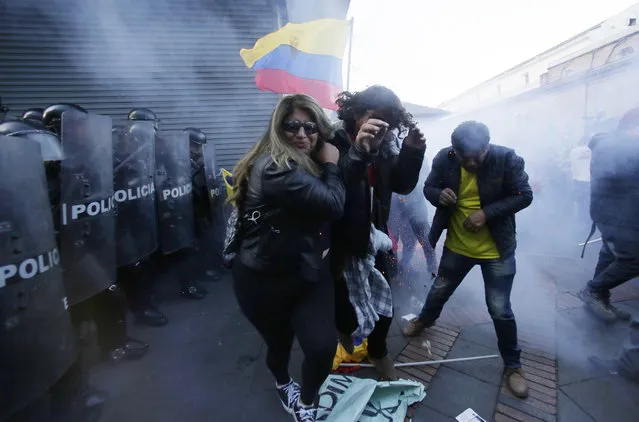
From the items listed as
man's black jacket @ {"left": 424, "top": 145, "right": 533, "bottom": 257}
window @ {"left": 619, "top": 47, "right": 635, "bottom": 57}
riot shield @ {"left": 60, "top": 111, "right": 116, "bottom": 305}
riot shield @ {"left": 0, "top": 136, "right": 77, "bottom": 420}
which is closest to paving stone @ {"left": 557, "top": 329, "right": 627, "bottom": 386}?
man's black jacket @ {"left": 424, "top": 145, "right": 533, "bottom": 257}

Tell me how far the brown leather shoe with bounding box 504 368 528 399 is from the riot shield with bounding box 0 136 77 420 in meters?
2.84

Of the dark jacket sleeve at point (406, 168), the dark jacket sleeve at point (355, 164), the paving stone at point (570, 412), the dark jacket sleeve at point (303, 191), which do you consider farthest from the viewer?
the paving stone at point (570, 412)

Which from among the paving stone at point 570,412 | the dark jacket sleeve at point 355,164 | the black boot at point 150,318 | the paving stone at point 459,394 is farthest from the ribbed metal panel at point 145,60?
the paving stone at point 570,412

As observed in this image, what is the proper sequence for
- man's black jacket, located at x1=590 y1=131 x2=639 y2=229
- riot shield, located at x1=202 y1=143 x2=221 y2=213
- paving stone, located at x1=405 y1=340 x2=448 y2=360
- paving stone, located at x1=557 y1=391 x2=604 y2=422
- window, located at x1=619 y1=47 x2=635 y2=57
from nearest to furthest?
paving stone, located at x1=557 y1=391 x2=604 y2=422 → paving stone, located at x1=405 y1=340 x2=448 y2=360 → man's black jacket, located at x1=590 y1=131 x2=639 y2=229 → riot shield, located at x1=202 y1=143 x2=221 y2=213 → window, located at x1=619 y1=47 x2=635 y2=57

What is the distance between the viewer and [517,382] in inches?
93.0

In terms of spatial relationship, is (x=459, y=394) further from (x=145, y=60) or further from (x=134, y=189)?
(x=145, y=60)

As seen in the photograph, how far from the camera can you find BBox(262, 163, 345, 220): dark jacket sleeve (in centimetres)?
154

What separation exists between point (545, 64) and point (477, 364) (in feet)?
134

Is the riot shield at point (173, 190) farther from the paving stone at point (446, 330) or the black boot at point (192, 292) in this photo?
the paving stone at point (446, 330)

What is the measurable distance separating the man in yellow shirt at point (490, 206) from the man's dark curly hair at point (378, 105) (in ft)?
2.58

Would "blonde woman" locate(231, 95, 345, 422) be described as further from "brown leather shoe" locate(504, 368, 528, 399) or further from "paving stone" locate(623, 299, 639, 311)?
"paving stone" locate(623, 299, 639, 311)

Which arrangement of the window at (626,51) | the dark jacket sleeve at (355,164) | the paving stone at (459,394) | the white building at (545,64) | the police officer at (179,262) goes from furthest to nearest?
the white building at (545,64) < the window at (626,51) < the police officer at (179,262) < the paving stone at (459,394) < the dark jacket sleeve at (355,164)

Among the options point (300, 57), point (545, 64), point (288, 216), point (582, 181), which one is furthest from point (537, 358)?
point (545, 64)

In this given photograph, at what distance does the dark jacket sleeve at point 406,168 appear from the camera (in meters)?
1.90
